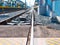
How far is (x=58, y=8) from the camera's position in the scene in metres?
20.3

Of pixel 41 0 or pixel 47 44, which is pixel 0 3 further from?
pixel 47 44

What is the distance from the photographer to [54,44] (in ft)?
20.0

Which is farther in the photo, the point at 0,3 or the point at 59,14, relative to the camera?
the point at 0,3

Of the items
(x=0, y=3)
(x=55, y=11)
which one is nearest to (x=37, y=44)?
(x=55, y=11)

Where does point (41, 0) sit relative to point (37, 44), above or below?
above

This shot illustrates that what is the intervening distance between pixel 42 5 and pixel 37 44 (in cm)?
2745

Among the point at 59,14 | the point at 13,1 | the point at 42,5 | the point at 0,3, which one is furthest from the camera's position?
the point at 13,1

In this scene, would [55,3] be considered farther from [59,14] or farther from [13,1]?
[13,1]

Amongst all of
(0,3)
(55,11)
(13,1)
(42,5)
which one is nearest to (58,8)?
(55,11)

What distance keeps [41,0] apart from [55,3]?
13.6 m

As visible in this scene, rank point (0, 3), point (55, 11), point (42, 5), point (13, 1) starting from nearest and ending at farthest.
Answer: point (55, 11) → point (42, 5) → point (0, 3) → point (13, 1)

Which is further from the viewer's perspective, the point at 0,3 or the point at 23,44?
the point at 0,3

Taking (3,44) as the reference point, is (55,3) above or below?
above

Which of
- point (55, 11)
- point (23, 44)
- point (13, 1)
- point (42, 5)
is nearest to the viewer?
point (23, 44)
